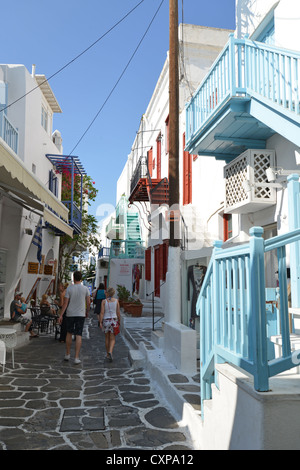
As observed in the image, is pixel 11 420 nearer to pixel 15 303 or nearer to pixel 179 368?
pixel 179 368

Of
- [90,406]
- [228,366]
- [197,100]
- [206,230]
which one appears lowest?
[90,406]

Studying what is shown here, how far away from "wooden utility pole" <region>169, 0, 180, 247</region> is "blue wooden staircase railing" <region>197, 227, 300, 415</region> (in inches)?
143

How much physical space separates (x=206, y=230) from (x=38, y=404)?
6660 millimetres

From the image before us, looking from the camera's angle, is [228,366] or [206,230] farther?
[206,230]

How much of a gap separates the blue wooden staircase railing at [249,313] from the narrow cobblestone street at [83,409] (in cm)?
110

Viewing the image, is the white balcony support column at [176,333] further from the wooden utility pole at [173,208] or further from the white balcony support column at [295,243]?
the white balcony support column at [295,243]

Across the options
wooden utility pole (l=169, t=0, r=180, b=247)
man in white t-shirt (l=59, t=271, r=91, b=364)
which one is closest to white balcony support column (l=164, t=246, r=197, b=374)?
wooden utility pole (l=169, t=0, r=180, b=247)

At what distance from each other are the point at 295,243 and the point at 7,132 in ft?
26.7

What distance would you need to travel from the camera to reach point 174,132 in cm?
770

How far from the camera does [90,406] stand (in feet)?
16.9

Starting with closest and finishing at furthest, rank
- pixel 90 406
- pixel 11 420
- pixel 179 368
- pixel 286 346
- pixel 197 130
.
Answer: pixel 286 346 < pixel 11 420 < pixel 90 406 < pixel 179 368 < pixel 197 130

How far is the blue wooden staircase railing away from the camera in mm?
2611
